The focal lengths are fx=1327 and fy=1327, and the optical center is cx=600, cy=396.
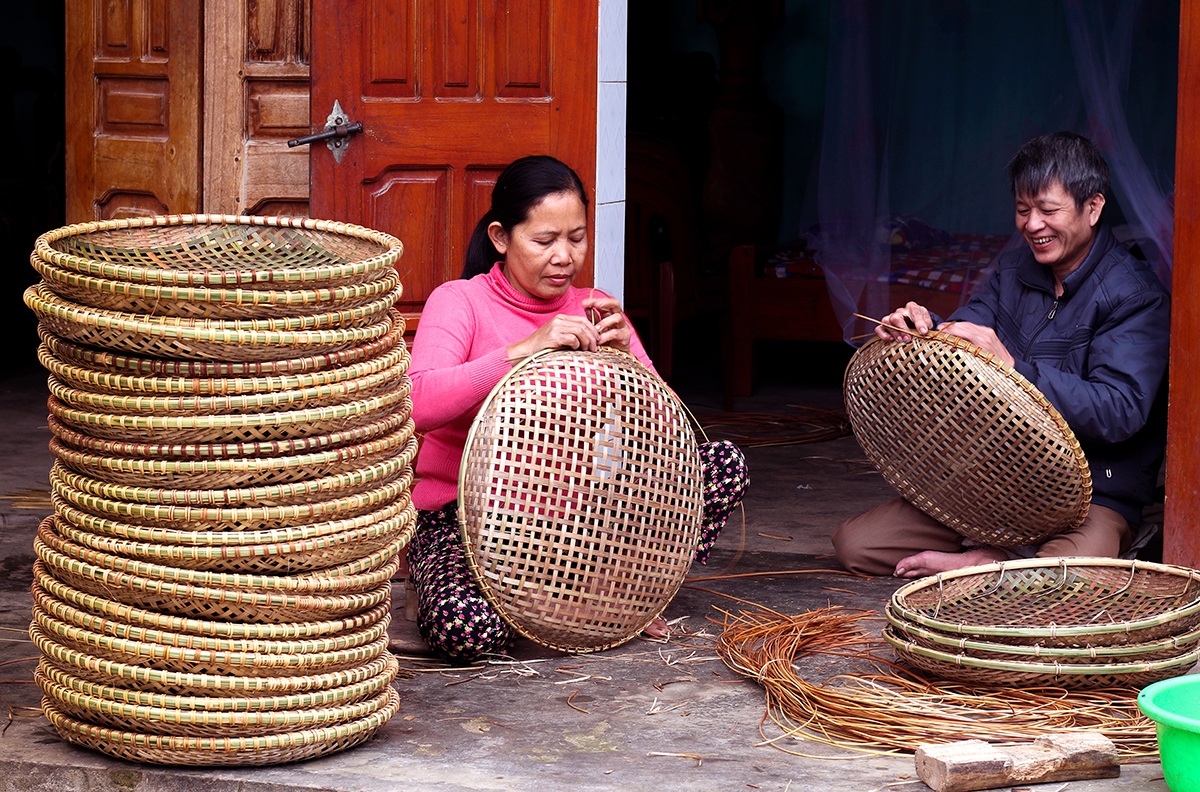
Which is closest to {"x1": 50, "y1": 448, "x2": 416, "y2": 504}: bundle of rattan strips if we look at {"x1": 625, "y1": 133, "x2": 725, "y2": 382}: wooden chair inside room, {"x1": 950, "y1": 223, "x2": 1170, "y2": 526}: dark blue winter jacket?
{"x1": 950, "y1": 223, "x2": 1170, "y2": 526}: dark blue winter jacket

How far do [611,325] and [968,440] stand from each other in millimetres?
949

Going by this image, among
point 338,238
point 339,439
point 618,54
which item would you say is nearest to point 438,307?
A: point 338,238

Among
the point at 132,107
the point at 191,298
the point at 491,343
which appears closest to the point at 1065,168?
the point at 491,343

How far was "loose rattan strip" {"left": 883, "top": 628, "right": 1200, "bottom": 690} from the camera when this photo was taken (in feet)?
8.43

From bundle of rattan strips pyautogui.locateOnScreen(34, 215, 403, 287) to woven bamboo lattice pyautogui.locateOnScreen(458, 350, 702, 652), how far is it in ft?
1.61

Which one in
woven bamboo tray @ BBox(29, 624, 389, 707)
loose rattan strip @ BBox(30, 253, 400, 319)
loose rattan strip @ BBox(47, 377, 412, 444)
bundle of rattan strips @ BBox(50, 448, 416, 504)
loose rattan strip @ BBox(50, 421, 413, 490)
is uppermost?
loose rattan strip @ BBox(30, 253, 400, 319)

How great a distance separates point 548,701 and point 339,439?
0.73 metres

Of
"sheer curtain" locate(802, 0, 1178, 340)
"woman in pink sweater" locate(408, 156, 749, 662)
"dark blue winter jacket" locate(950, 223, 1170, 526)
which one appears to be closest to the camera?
"woman in pink sweater" locate(408, 156, 749, 662)

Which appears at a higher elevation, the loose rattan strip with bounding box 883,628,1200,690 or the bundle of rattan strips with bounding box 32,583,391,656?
the bundle of rattan strips with bounding box 32,583,391,656

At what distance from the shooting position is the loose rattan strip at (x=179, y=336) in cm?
Result: 221

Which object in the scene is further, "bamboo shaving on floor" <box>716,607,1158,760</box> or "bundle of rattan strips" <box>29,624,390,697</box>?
"bamboo shaving on floor" <box>716,607,1158,760</box>

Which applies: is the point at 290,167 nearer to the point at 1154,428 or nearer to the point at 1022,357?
the point at 1022,357

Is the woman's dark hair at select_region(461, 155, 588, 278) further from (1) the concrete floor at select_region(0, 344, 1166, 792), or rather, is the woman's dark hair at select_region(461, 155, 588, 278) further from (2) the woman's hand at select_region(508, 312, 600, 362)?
(1) the concrete floor at select_region(0, 344, 1166, 792)

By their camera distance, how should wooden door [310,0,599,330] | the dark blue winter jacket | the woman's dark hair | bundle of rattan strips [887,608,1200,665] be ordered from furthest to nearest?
1. wooden door [310,0,599,330]
2. the dark blue winter jacket
3. the woman's dark hair
4. bundle of rattan strips [887,608,1200,665]
